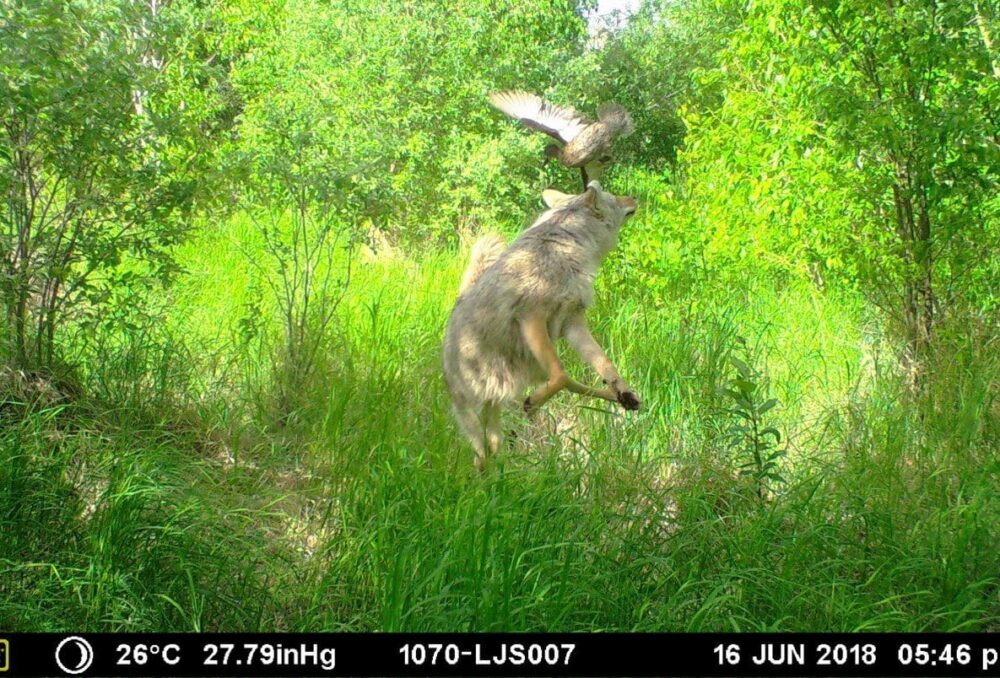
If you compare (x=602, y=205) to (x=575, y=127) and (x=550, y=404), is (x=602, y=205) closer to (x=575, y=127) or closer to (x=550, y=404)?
(x=575, y=127)

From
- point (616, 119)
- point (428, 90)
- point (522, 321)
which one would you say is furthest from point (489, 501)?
point (428, 90)

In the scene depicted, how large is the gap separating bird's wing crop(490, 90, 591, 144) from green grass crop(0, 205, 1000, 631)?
173 centimetres

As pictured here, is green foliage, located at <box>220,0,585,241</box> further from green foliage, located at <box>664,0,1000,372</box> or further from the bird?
the bird

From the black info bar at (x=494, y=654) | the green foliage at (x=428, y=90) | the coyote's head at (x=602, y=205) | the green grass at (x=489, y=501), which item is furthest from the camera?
the green foliage at (x=428, y=90)

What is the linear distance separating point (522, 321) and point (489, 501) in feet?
3.49

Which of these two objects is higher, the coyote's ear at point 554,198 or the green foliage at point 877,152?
the green foliage at point 877,152

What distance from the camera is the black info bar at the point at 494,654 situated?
3.68m

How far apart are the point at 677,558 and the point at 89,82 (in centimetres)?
406

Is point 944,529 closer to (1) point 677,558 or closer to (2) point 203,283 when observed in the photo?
(1) point 677,558

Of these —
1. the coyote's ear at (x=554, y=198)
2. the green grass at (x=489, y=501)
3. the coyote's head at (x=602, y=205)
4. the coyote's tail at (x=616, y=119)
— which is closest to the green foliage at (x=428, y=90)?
the green grass at (x=489, y=501)

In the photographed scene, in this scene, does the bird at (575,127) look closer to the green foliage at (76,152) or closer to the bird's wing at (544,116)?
the bird's wing at (544,116)

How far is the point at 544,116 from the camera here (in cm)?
632

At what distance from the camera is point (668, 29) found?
19.3 meters

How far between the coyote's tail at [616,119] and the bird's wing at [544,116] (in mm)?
Result: 142
